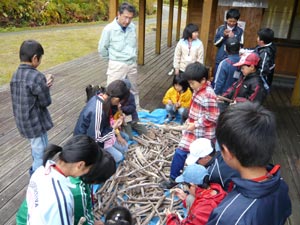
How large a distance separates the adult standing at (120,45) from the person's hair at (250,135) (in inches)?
133

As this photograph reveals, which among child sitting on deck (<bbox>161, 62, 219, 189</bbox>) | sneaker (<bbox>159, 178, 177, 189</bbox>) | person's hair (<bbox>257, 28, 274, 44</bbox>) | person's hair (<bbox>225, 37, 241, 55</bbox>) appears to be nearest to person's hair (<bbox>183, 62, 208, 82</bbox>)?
child sitting on deck (<bbox>161, 62, 219, 189</bbox>)

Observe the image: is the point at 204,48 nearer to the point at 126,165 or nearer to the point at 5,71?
the point at 126,165

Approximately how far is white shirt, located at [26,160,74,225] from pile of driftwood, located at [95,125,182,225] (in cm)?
122

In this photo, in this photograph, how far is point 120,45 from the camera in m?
4.35

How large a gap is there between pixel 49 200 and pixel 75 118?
11.3 ft

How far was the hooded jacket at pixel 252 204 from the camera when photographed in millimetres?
1112

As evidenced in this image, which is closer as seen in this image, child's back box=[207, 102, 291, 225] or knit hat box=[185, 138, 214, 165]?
child's back box=[207, 102, 291, 225]

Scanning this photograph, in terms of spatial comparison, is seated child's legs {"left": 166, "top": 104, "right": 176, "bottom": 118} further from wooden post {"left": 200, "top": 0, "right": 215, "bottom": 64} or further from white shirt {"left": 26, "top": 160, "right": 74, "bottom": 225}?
white shirt {"left": 26, "top": 160, "right": 74, "bottom": 225}

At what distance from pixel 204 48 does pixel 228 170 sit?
129 inches

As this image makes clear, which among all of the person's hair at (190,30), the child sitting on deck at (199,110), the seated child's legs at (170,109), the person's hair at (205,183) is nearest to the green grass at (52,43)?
the seated child's legs at (170,109)

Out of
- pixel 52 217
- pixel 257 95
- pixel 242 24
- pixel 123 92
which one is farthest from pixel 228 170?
pixel 242 24

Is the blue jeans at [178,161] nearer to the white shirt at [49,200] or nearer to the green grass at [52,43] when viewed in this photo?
the white shirt at [49,200]

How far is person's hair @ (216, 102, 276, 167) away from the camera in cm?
111

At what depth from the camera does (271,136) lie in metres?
1.12
